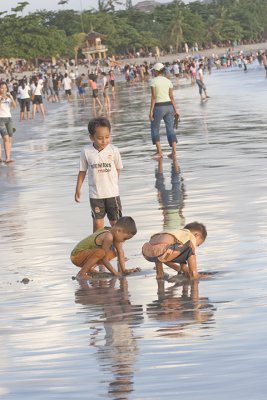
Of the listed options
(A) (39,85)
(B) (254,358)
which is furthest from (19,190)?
(A) (39,85)

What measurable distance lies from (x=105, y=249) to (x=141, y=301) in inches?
55.3

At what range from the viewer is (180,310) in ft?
27.4

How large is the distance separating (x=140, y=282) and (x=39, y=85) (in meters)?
38.9

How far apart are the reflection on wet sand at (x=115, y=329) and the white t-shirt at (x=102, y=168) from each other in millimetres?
1297

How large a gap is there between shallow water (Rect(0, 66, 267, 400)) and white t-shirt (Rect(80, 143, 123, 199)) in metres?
0.60

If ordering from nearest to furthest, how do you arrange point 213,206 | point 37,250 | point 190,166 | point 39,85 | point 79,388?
point 79,388 → point 37,250 → point 213,206 → point 190,166 → point 39,85

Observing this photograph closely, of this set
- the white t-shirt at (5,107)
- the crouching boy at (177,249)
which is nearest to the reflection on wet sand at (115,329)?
the crouching boy at (177,249)

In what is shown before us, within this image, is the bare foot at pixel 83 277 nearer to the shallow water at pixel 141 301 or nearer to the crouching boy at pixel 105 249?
the crouching boy at pixel 105 249

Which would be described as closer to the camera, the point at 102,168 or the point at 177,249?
the point at 177,249

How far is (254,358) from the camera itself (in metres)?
6.66

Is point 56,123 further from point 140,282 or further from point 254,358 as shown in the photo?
point 254,358

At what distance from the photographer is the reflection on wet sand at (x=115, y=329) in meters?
6.46

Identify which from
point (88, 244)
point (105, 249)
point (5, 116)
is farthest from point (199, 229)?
point (5, 116)

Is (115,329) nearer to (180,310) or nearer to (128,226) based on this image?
(180,310)
